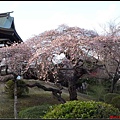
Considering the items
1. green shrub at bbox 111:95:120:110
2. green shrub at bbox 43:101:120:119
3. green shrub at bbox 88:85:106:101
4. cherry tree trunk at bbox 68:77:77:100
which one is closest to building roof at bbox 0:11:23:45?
cherry tree trunk at bbox 68:77:77:100

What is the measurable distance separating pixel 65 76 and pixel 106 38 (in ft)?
9.52

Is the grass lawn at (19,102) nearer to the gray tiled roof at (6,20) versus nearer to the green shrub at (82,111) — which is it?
the green shrub at (82,111)

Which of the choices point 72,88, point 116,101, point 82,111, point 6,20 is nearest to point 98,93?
point 116,101

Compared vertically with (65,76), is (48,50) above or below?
above

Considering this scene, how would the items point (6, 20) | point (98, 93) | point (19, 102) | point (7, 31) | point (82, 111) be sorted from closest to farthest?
point (82, 111), point (19, 102), point (98, 93), point (7, 31), point (6, 20)

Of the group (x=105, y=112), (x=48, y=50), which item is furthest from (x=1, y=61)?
(x=105, y=112)

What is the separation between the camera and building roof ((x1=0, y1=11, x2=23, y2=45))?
16422 mm

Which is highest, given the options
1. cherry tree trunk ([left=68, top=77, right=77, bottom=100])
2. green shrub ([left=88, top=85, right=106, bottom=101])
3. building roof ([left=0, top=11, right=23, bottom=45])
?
building roof ([left=0, top=11, right=23, bottom=45])

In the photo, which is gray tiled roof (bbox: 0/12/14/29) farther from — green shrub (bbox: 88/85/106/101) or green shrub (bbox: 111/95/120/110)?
green shrub (bbox: 111/95/120/110)

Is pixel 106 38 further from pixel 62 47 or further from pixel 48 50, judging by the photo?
pixel 48 50

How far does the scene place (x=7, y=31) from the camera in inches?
647

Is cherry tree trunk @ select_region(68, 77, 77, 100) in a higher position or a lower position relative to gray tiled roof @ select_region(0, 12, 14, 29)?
lower

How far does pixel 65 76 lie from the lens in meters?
10.8

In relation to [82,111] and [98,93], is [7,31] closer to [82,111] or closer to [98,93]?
[98,93]
